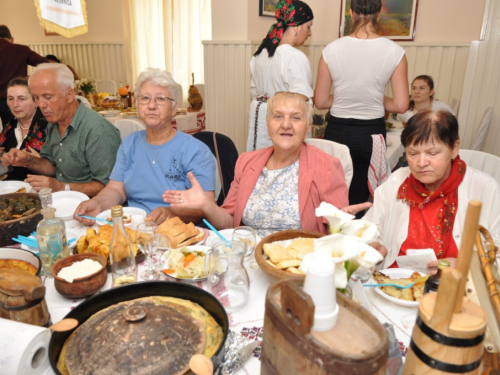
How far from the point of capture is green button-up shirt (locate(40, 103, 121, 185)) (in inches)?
92.7

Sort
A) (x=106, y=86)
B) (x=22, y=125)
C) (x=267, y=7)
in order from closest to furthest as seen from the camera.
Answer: (x=22, y=125), (x=267, y=7), (x=106, y=86)

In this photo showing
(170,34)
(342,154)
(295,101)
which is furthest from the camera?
(170,34)

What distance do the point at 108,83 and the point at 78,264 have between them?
691 centimetres

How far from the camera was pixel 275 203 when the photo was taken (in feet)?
5.96

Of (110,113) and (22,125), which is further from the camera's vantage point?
(110,113)

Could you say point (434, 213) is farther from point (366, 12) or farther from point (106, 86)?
→ point (106, 86)

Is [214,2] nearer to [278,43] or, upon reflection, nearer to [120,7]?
[278,43]

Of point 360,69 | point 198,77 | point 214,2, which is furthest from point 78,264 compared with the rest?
point 198,77

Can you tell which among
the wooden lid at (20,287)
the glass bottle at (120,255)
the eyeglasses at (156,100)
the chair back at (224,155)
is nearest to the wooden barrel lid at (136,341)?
the wooden lid at (20,287)

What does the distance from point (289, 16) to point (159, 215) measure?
6.61 ft

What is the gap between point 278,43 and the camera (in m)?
3.02

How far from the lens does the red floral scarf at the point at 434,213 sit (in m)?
1.52

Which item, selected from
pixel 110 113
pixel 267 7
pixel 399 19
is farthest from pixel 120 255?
pixel 399 19

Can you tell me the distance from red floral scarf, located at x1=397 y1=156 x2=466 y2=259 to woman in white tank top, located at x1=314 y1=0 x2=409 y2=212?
966 mm
